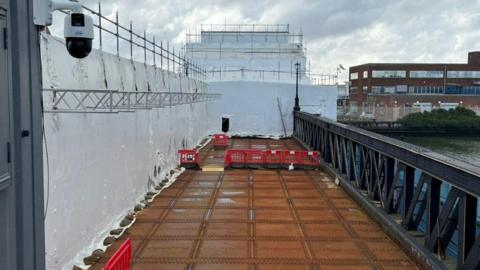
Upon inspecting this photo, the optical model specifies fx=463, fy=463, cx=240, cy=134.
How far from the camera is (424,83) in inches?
3078

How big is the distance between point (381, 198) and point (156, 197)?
17.6ft

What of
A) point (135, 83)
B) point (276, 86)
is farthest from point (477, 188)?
point (276, 86)

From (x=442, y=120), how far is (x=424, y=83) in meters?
32.7

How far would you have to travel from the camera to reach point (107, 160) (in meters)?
8.17

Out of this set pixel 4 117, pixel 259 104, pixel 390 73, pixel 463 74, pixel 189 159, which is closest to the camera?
pixel 4 117

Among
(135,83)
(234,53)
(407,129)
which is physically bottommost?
(407,129)

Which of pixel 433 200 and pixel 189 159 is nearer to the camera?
pixel 433 200

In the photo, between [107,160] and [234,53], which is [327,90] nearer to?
[234,53]

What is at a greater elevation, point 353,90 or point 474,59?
point 474,59

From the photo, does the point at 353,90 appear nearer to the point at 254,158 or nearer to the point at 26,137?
the point at 254,158

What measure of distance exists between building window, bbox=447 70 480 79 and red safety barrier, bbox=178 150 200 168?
241 ft

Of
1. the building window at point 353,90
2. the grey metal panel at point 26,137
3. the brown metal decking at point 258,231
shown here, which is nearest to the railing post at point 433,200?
the brown metal decking at point 258,231

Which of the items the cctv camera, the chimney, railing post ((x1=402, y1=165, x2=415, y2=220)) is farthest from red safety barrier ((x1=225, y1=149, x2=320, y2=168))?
the chimney

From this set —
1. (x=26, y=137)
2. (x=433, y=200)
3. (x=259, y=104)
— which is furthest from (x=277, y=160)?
(x=259, y=104)
